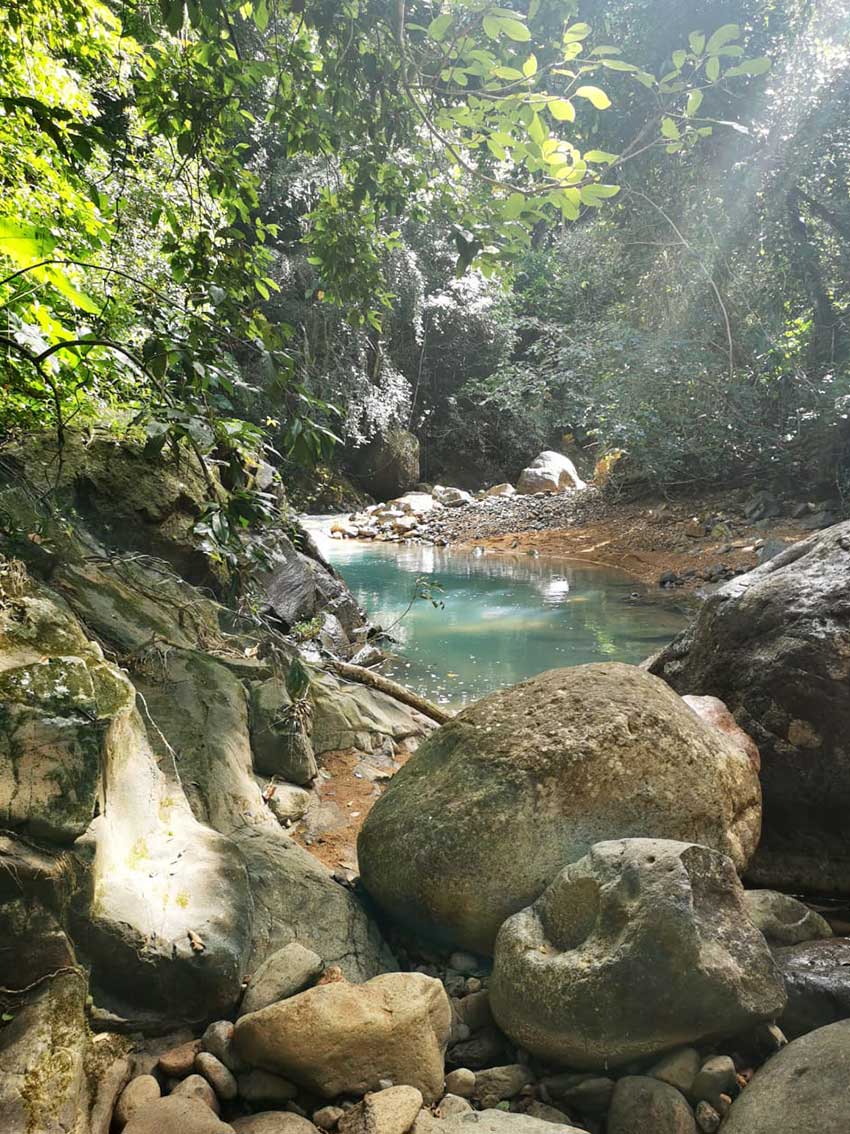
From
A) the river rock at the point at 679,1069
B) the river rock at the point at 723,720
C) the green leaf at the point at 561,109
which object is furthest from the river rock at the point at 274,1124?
the green leaf at the point at 561,109

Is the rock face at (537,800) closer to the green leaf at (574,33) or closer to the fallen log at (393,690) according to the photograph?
the green leaf at (574,33)

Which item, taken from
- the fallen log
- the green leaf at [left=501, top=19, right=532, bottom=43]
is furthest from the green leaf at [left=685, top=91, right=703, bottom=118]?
the fallen log

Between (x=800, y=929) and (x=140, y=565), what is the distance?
3.96 m

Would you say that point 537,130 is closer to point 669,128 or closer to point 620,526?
point 669,128

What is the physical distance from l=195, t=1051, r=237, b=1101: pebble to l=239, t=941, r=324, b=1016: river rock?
6.7 inches

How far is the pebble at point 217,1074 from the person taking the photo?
80.4 inches

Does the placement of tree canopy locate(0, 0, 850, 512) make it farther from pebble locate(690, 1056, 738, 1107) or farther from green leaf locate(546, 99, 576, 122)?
pebble locate(690, 1056, 738, 1107)

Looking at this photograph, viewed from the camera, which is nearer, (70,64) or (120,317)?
(120,317)

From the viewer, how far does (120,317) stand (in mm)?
3908

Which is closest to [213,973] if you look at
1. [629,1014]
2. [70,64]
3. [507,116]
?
[629,1014]

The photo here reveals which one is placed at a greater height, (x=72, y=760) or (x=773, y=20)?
(x=773, y=20)

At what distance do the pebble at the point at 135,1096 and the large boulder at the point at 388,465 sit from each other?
899 inches

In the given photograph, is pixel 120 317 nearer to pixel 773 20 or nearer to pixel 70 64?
pixel 70 64

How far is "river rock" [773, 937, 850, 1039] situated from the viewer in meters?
2.47
